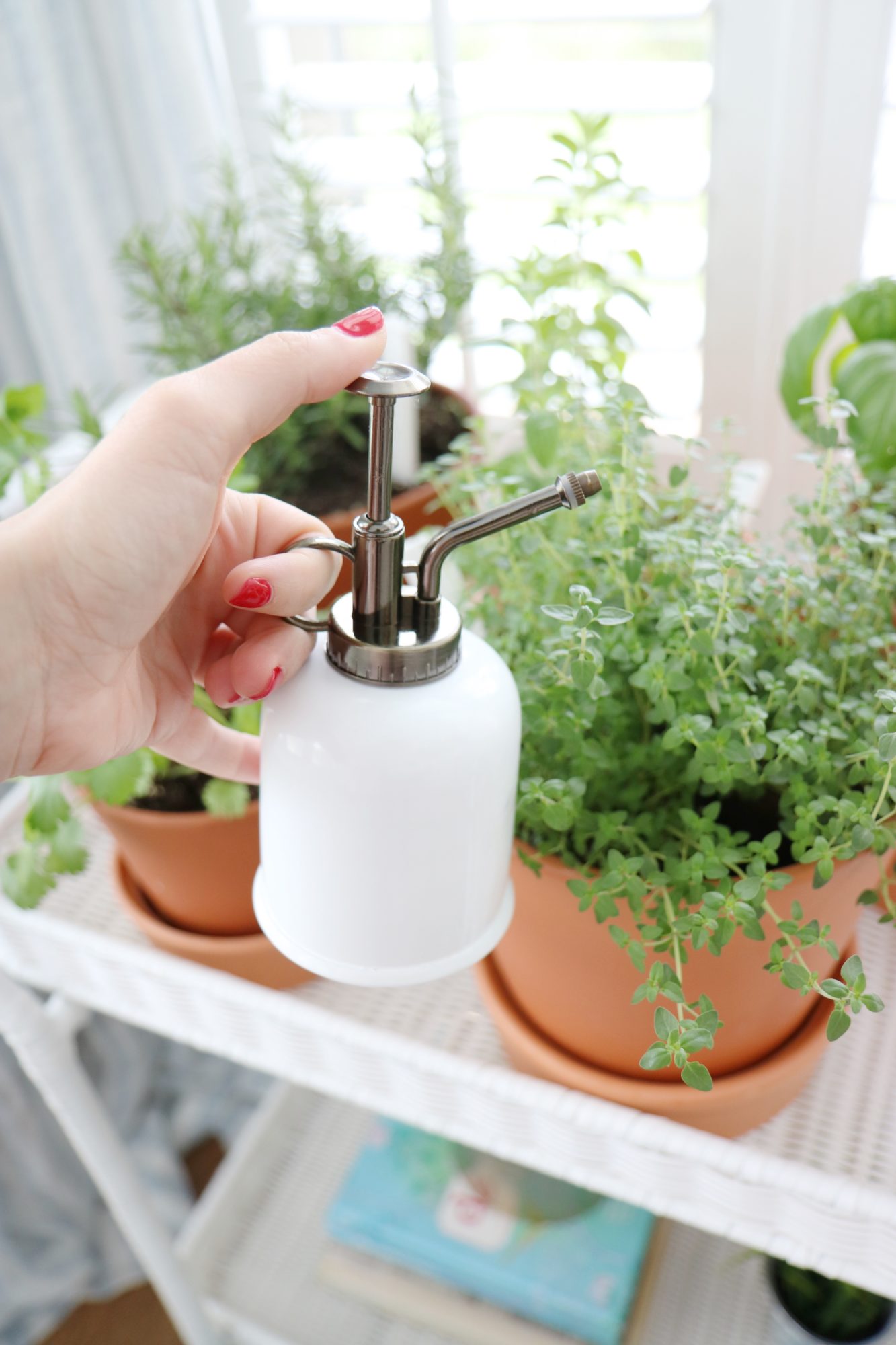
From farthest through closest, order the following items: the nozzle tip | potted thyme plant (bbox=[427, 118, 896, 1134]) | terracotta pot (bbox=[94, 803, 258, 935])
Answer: terracotta pot (bbox=[94, 803, 258, 935]) < potted thyme plant (bbox=[427, 118, 896, 1134]) < the nozzle tip

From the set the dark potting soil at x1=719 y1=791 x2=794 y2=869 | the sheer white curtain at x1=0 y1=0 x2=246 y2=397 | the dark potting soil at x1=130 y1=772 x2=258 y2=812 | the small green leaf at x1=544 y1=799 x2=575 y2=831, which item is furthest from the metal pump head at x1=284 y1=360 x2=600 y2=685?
the sheer white curtain at x1=0 y1=0 x2=246 y2=397

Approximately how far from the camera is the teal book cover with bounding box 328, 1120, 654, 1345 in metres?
0.96

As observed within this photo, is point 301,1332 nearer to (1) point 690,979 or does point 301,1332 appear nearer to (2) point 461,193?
(1) point 690,979

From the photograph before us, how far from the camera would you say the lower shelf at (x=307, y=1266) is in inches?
39.2

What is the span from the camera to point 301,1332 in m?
1.05

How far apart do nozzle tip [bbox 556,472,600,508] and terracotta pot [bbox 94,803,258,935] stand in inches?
15.4

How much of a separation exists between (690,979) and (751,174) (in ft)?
2.59

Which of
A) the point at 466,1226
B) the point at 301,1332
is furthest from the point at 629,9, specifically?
the point at 301,1332

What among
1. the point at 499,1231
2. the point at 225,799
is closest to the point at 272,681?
the point at 225,799

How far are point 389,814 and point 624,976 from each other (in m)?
0.22

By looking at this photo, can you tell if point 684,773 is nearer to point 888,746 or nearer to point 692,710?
point 692,710

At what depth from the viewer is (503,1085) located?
0.64 metres

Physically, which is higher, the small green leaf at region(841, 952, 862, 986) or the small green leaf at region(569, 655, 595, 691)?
the small green leaf at region(569, 655, 595, 691)

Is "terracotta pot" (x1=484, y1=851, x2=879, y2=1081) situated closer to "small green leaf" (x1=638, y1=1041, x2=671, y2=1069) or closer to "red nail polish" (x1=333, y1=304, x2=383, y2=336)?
"small green leaf" (x1=638, y1=1041, x2=671, y2=1069)
